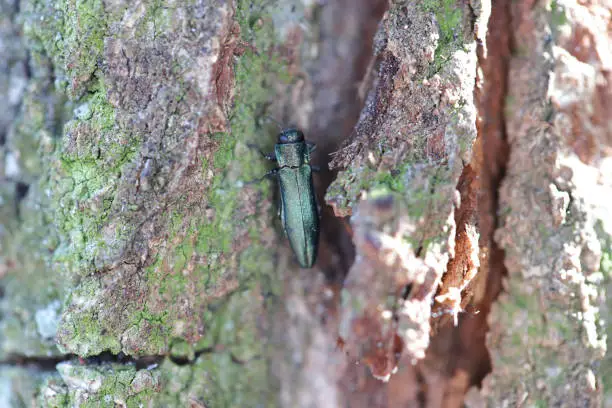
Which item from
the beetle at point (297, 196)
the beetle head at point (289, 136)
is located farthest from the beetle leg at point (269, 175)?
the beetle head at point (289, 136)

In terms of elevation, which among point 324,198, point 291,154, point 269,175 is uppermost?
point 291,154

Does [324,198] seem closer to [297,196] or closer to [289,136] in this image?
[297,196]

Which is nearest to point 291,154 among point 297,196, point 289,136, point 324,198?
point 289,136

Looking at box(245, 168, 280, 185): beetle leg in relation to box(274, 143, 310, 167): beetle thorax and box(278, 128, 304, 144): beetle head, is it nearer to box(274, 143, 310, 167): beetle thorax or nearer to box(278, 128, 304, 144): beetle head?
box(274, 143, 310, 167): beetle thorax

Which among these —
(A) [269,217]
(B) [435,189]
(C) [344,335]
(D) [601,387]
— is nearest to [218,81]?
(A) [269,217]

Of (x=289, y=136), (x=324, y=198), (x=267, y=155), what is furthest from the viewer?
(x=289, y=136)

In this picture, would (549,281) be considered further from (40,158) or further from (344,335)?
(40,158)

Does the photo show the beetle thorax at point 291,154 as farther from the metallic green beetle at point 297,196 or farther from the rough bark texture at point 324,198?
the rough bark texture at point 324,198
